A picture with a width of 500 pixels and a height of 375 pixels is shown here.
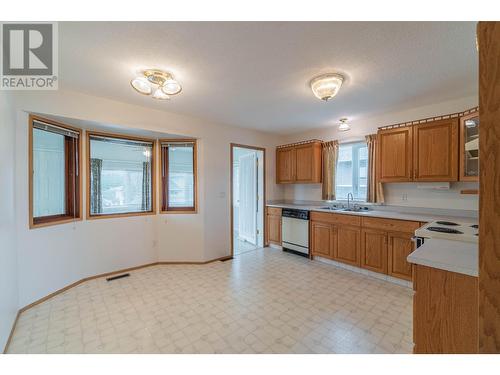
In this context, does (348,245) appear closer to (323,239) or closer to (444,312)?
(323,239)

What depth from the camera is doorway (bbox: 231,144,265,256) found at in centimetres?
443

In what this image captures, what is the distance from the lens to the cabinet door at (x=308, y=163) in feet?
13.0

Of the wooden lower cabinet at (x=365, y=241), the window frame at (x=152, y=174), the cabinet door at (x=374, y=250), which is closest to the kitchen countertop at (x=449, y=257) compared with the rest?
the wooden lower cabinet at (x=365, y=241)

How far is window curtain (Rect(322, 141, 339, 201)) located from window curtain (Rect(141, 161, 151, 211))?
311 cm

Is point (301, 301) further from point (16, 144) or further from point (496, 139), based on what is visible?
point (16, 144)

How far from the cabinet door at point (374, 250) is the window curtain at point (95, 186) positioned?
3.78m

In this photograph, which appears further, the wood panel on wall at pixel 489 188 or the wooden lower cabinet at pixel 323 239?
the wooden lower cabinet at pixel 323 239

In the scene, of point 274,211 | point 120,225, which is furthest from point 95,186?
point 274,211

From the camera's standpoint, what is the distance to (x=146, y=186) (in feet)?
11.2

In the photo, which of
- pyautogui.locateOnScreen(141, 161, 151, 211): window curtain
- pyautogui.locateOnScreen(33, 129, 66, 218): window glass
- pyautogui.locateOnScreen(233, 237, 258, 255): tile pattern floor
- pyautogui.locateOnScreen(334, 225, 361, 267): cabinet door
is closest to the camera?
pyautogui.locateOnScreen(33, 129, 66, 218): window glass

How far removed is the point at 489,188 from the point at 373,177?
2967mm

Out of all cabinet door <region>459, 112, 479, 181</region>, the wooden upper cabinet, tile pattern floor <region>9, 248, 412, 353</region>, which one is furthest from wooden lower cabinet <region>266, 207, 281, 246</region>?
cabinet door <region>459, 112, 479, 181</region>

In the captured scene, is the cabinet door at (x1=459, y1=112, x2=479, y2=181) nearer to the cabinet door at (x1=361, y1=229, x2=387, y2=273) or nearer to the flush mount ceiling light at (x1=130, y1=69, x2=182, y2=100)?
the cabinet door at (x1=361, y1=229, x2=387, y2=273)

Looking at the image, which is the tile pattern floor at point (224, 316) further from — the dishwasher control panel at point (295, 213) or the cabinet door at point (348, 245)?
the dishwasher control panel at point (295, 213)
